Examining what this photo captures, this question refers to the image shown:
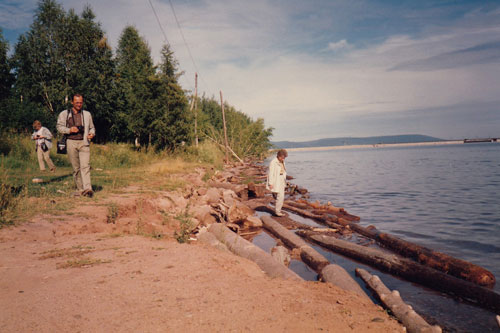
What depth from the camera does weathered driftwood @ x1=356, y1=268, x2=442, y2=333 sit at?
3143mm

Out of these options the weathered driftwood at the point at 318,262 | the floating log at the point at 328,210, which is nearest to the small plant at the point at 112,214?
the weathered driftwood at the point at 318,262

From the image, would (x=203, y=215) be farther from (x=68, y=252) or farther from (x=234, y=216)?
(x=68, y=252)

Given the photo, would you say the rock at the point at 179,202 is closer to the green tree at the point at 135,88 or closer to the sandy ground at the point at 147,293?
the sandy ground at the point at 147,293

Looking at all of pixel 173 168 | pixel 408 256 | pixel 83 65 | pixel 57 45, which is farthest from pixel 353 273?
pixel 57 45

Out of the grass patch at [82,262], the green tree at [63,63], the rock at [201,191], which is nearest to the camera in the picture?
the grass patch at [82,262]

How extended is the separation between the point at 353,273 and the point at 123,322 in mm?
4480

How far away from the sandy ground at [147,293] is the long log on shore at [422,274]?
6.37ft

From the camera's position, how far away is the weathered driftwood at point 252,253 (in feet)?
15.1

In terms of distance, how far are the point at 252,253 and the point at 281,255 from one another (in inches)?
46.4

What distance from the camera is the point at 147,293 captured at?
10.4 feet

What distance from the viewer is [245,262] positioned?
492 cm

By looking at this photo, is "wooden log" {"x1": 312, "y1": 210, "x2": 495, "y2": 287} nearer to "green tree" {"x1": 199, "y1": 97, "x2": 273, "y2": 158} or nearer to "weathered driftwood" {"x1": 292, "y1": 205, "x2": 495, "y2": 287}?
"weathered driftwood" {"x1": 292, "y1": 205, "x2": 495, "y2": 287}

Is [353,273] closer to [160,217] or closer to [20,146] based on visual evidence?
[160,217]

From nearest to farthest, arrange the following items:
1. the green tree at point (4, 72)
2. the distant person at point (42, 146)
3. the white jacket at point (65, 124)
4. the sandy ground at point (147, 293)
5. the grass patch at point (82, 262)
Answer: the sandy ground at point (147, 293)
the grass patch at point (82, 262)
the white jacket at point (65, 124)
the distant person at point (42, 146)
the green tree at point (4, 72)
